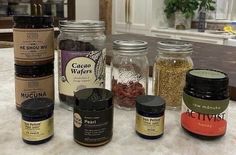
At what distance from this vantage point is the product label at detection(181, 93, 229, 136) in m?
0.49

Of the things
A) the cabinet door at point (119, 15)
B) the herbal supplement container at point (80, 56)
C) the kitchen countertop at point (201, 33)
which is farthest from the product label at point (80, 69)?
the cabinet door at point (119, 15)

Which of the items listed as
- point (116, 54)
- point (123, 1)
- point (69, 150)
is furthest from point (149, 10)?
point (69, 150)

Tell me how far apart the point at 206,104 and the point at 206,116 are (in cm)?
2

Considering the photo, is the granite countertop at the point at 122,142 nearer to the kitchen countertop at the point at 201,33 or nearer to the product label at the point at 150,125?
the product label at the point at 150,125

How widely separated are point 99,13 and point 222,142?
373 cm

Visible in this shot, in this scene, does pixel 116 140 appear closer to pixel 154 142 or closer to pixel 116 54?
pixel 154 142

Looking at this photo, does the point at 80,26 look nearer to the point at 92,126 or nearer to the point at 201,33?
the point at 92,126

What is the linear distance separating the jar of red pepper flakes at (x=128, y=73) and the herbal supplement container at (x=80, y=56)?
5cm

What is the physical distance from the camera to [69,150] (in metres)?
0.47

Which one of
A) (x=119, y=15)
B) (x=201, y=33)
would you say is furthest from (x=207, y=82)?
(x=119, y=15)

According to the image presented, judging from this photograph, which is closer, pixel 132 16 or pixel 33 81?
→ pixel 33 81

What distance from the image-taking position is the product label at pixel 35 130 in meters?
0.47

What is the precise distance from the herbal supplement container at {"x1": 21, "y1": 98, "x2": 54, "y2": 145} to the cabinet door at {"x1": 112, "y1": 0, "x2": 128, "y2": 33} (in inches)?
137

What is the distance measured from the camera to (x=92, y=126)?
47cm
